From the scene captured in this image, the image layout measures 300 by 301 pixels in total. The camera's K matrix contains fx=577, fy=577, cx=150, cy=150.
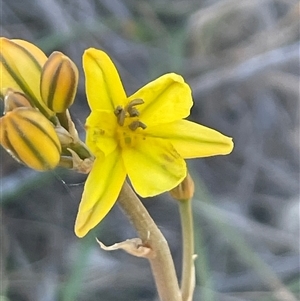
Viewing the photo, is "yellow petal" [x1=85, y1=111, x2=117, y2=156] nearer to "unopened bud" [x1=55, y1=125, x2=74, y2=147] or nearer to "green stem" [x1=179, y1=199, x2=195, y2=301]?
"unopened bud" [x1=55, y1=125, x2=74, y2=147]

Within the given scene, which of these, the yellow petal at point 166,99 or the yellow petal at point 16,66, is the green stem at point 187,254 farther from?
the yellow petal at point 16,66

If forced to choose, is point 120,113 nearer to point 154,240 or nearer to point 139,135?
point 139,135

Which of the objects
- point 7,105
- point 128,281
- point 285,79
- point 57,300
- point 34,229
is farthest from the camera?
point 285,79

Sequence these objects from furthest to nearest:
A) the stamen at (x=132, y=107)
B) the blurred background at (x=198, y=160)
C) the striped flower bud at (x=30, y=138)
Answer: the blurred background at (x=198, y=160)
the stamen at (x=132, y=107)
the striped flower bud at (x=30, y=138)

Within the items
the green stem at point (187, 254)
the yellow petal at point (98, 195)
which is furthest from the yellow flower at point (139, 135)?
the green stem at point (187, 254)

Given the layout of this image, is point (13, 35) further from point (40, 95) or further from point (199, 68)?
point (40, 95)

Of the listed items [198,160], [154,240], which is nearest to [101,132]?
[154,240]

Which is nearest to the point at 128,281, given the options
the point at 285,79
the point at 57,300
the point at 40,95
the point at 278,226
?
the point at 57,300
